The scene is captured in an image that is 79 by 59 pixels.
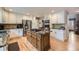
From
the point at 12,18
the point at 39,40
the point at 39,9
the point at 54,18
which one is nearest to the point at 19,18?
the point at 12,18

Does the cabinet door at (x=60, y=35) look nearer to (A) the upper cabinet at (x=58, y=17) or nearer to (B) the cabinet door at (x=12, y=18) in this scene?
(A) the upper cabinet at (x=58, y=17)

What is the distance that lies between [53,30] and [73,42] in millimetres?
471

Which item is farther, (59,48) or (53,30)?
(53,30)

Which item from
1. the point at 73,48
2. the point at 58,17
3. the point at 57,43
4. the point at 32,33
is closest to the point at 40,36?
the point at 32,33

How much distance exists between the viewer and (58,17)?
71.1 inches

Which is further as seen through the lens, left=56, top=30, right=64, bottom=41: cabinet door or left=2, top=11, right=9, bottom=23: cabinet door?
left=56, top=30, right=64, bottom=41: cabinet door

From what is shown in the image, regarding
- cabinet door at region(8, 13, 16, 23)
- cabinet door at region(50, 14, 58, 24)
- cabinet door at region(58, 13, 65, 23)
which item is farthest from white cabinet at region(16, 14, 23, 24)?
cabinet door at region(58, 13, 65, 23)

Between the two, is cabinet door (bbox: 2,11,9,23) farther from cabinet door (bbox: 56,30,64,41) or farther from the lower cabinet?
cabinet door (bbox: 56,30,64,41)

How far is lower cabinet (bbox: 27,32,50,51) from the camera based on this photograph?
1.76 m

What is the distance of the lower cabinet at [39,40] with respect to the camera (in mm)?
1761
